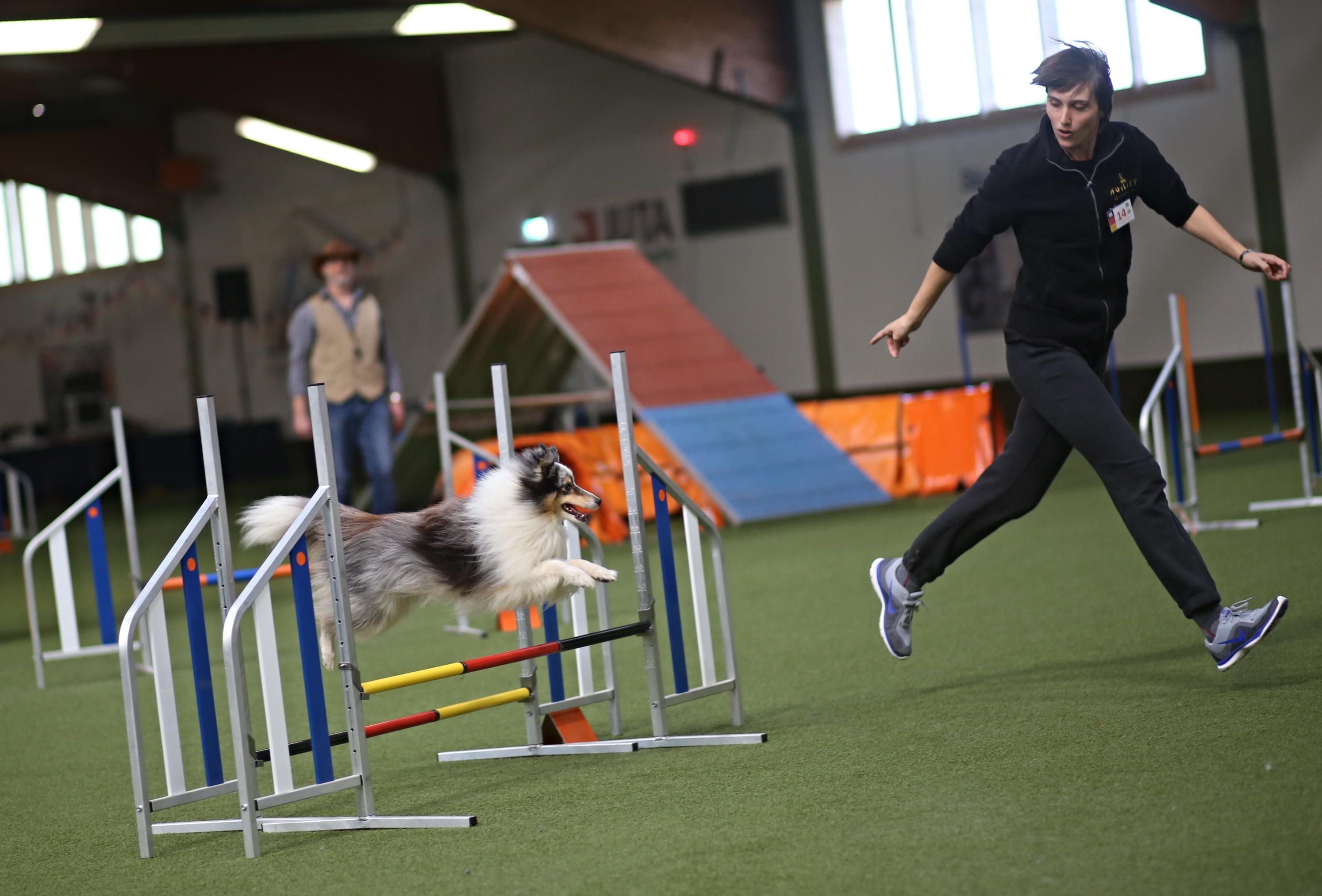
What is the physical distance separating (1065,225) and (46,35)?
10925 mm

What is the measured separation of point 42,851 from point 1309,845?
2337 millimetres

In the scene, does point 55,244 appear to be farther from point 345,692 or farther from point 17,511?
point 345,692

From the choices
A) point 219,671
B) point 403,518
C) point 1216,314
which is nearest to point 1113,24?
point 1216,314

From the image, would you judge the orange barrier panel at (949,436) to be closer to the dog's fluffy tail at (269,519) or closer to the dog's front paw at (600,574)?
the dog's front paw at (600,574)

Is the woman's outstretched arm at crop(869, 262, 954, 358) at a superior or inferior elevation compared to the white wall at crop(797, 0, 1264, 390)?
inferior

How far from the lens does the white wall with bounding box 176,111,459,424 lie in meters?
16.9

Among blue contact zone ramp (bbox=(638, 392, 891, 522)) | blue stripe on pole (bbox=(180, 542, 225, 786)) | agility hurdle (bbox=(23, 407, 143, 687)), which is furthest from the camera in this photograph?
blue contact zone ramp (bbox=(638, 392, 891, 522))

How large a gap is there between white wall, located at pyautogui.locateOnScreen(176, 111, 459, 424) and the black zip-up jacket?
1375 centimetres

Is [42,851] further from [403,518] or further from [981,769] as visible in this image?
[981,769]

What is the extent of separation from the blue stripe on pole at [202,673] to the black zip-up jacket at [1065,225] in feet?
5.96

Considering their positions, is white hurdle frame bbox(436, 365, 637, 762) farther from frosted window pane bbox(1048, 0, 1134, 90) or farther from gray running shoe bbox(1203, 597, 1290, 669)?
frosted window pane bbox(1048, 0, 1134, 90)

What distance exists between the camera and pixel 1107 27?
12.0 m

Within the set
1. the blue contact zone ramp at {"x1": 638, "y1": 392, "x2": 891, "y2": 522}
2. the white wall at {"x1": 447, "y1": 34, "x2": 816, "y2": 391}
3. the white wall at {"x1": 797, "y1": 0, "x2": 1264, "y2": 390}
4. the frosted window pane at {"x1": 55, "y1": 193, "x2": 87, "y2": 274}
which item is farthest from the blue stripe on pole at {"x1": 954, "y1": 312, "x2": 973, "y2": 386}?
the frosted window pane at {"x1": 55, "y1": 193, "x2": 87, "y2": 274}

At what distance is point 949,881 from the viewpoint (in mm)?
2072
